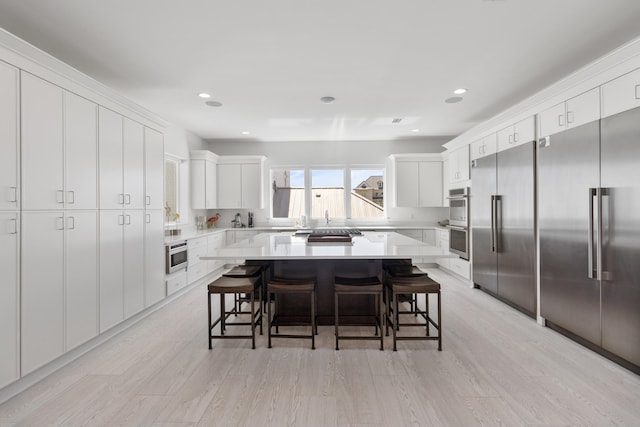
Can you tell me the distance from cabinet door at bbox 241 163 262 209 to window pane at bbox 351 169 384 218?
196 centimetres

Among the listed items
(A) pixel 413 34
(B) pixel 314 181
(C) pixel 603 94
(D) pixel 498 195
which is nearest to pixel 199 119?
(B) pixel 314 181

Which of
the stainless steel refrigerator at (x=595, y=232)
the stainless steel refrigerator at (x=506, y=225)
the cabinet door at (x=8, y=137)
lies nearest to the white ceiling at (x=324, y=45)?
the cabinet door at (x=8, y=137)

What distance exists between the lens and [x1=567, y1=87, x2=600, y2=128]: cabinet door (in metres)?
2.41

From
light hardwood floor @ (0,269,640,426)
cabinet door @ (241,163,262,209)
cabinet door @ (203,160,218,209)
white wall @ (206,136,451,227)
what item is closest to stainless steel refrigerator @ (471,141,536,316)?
light hardwood floor @ (0,269,640,426)

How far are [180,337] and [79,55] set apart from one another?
2752 millimetres

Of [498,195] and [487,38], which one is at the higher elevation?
[487,38]

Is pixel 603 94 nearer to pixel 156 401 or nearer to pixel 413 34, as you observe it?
pixel 413 34

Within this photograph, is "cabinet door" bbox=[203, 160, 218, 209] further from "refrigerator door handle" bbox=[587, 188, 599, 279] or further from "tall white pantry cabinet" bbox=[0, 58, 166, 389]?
"refrigerator door handle" bbox=[587, 188, 599, 279]

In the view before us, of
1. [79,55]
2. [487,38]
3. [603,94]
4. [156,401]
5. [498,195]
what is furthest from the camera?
[498,195]

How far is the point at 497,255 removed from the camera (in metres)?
3.80

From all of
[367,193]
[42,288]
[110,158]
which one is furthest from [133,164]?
[367,193]

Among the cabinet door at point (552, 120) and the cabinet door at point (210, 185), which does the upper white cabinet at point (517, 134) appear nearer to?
the cabinet door at point (552, 120)

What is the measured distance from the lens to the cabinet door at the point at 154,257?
11.1ft

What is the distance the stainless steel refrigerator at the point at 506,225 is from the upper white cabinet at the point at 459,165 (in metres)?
0.37
